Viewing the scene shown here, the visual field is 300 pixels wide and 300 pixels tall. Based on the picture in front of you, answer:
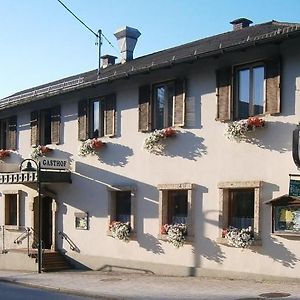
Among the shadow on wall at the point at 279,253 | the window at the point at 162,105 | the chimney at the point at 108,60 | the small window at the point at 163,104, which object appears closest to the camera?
the shadow on wall at the point at 279,253

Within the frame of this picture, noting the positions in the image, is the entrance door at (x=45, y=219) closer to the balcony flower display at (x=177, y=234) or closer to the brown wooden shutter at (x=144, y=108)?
the brown wooden shutter at (x=144, y=108)

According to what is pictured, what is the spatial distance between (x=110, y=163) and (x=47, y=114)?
4.38 meters

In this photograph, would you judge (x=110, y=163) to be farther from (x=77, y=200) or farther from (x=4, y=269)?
(x=4, y=269)

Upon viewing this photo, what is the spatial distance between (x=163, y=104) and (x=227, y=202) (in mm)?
3874

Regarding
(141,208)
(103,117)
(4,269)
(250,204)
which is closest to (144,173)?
(141,208)

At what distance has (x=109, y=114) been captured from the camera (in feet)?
65.5

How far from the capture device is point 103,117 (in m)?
20.3

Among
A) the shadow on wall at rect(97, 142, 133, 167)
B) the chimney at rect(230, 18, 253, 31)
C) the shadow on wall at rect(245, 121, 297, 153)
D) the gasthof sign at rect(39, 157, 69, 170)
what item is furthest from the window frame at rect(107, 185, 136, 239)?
the chimney at rect(230, 18, 253, 31)

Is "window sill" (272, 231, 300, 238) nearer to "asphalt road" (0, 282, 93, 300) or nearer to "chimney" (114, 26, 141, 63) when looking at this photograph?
"asphalt road" (0, 282, 93, 300)

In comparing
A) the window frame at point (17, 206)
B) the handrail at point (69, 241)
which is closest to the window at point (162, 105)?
the handrail at point (69, 241)

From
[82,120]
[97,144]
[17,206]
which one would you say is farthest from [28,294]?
[17,206]

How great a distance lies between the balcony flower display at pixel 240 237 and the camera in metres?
15.2

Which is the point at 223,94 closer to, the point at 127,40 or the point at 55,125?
the point at 55,125

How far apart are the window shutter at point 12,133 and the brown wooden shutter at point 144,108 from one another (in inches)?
309
